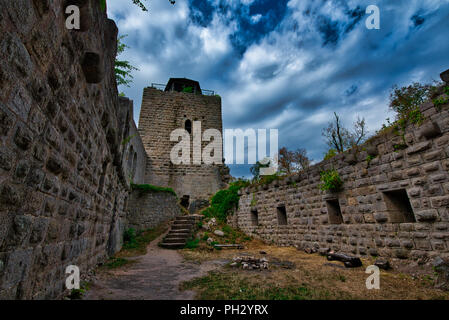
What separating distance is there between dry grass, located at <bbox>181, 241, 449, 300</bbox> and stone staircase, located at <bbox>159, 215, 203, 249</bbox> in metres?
4.42

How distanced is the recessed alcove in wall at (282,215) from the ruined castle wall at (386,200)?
727mm

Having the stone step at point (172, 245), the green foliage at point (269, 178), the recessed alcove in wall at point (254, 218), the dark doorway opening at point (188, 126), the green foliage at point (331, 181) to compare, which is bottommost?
the stone step at point (172, 245)

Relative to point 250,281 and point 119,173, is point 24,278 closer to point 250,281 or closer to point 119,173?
point 250,281

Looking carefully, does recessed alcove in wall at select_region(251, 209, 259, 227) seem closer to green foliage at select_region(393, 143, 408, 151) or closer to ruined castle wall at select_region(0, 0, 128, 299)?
green foliage at select_region(393, 143, 408, 151)

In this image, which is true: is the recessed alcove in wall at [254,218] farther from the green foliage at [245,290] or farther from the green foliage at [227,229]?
the green foliage at [245,290]

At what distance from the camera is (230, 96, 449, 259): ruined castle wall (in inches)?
154

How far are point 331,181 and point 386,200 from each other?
1.55 m

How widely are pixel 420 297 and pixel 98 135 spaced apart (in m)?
5.60

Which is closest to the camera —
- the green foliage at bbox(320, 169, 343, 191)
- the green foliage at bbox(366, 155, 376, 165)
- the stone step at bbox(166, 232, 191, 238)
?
the green foliage at bbox(366, 155, 376, 165)

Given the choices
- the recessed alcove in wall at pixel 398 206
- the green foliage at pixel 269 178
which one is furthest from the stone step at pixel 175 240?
the recessed alcove in wall at pixel 398 206

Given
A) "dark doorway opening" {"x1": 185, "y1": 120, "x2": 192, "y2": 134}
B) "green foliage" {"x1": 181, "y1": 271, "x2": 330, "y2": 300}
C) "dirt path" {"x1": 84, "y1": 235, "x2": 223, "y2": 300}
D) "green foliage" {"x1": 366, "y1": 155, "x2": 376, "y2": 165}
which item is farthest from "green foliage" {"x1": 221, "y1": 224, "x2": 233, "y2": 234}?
"dark doorway opening" {"x1": 185, "y1": 120, "x2": 192, "y2": 134}

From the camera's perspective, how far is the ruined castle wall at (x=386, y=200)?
3.91 metres

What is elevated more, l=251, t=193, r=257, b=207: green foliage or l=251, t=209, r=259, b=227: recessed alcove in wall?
l=251, t=193, r=257, b=207: green foliage

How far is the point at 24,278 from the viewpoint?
5.21 feet
